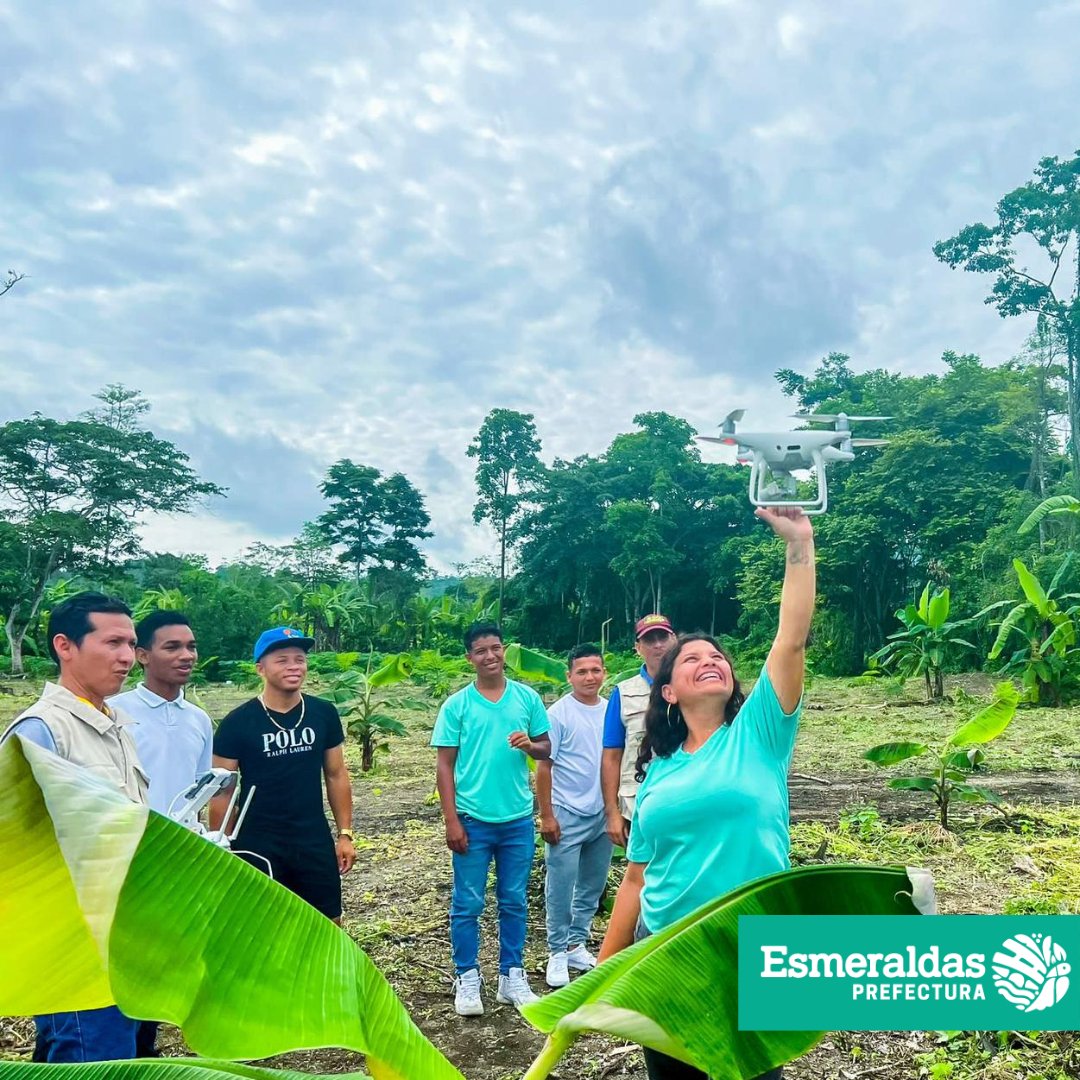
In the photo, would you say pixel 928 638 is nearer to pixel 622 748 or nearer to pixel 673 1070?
pixel 622 748

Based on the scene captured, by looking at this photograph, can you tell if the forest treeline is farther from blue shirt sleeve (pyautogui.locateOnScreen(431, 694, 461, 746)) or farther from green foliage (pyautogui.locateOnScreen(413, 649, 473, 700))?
blue shirt sleeve (pyautogui.locateOnScreen(431, 694, 461, 746))

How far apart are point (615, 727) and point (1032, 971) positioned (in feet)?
6.68

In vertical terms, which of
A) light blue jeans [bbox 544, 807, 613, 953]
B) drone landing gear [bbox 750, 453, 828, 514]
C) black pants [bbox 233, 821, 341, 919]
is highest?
drone landing gear [bbox 750, 453, 828, 514]

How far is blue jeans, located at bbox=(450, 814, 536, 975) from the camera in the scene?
11.5 feet

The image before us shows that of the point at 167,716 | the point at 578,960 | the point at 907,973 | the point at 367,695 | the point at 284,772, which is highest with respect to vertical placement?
the point at 167,716

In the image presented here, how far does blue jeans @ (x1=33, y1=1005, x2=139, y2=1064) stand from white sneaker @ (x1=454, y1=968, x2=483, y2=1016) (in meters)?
→ 1.65

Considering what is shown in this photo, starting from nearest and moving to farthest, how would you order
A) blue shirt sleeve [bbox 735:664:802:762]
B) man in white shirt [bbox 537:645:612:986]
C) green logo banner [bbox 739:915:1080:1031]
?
green logo banner [bbox 739:915:1080:1031]
blue shirt sleeve [bbox 735:664:802:762]
man in white shirt [bbox 537:645:612:986]

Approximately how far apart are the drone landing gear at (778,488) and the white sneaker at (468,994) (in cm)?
258

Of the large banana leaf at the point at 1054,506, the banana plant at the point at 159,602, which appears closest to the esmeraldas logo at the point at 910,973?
the large banana leaf at the point at 1054,506

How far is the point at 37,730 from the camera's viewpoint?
6.66 feet

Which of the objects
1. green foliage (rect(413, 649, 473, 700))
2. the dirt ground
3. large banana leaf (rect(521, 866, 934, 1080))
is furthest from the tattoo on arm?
green foliage (rect(413, 649, 473, 700))

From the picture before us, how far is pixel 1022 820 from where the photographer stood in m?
5.72

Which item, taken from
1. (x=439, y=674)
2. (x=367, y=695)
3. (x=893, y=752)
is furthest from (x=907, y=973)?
(x=439, y=674)

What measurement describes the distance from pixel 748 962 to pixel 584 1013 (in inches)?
16.6
